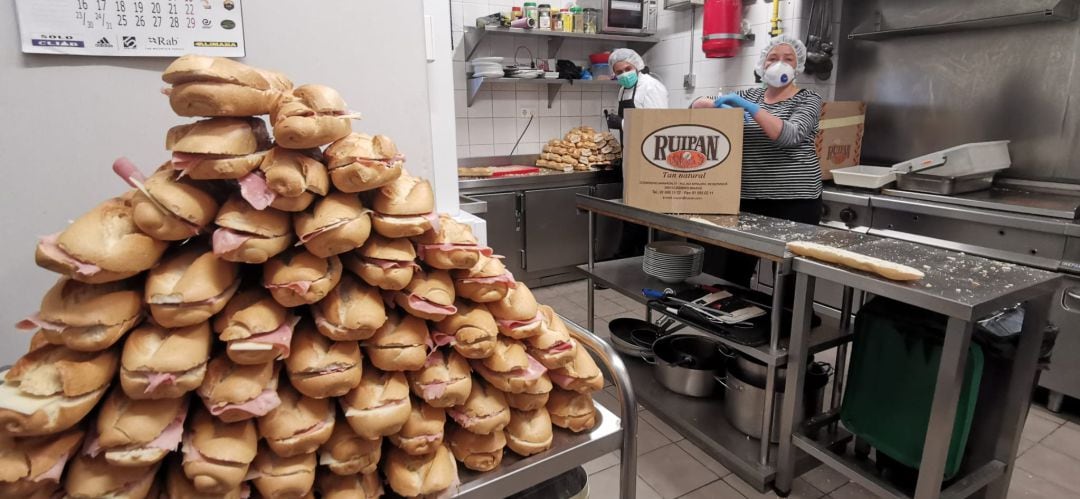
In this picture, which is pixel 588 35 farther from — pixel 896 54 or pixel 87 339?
pixel 87 339

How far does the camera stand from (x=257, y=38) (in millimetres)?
1149

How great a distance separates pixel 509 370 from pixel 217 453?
0.36 meters

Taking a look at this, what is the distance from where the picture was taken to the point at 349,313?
2.34 feet

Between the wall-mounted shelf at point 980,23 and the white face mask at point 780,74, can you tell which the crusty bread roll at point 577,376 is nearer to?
the white face mask at point 780,74

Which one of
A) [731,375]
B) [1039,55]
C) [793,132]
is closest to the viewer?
[731,375]

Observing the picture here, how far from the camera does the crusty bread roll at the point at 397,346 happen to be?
29.1 inches

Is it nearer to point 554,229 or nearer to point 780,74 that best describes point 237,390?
point 780,74

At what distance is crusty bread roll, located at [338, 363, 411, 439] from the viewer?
2.34 ft

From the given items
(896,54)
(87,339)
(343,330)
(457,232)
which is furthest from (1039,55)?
(87,339)

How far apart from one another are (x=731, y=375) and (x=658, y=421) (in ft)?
1.47

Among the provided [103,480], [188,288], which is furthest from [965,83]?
[103,480]

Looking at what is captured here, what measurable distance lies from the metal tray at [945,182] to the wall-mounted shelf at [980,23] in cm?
79

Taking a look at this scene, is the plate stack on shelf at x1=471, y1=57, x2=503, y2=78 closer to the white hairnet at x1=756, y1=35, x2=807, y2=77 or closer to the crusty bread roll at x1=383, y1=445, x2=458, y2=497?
the white hairnet at x1=756, y1=35, x2=807, y2=77

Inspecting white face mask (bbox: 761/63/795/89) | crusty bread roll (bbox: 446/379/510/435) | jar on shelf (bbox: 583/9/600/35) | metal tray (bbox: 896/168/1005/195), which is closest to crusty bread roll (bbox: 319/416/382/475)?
crusty bread roll (bbox: 446/379/510/435)
